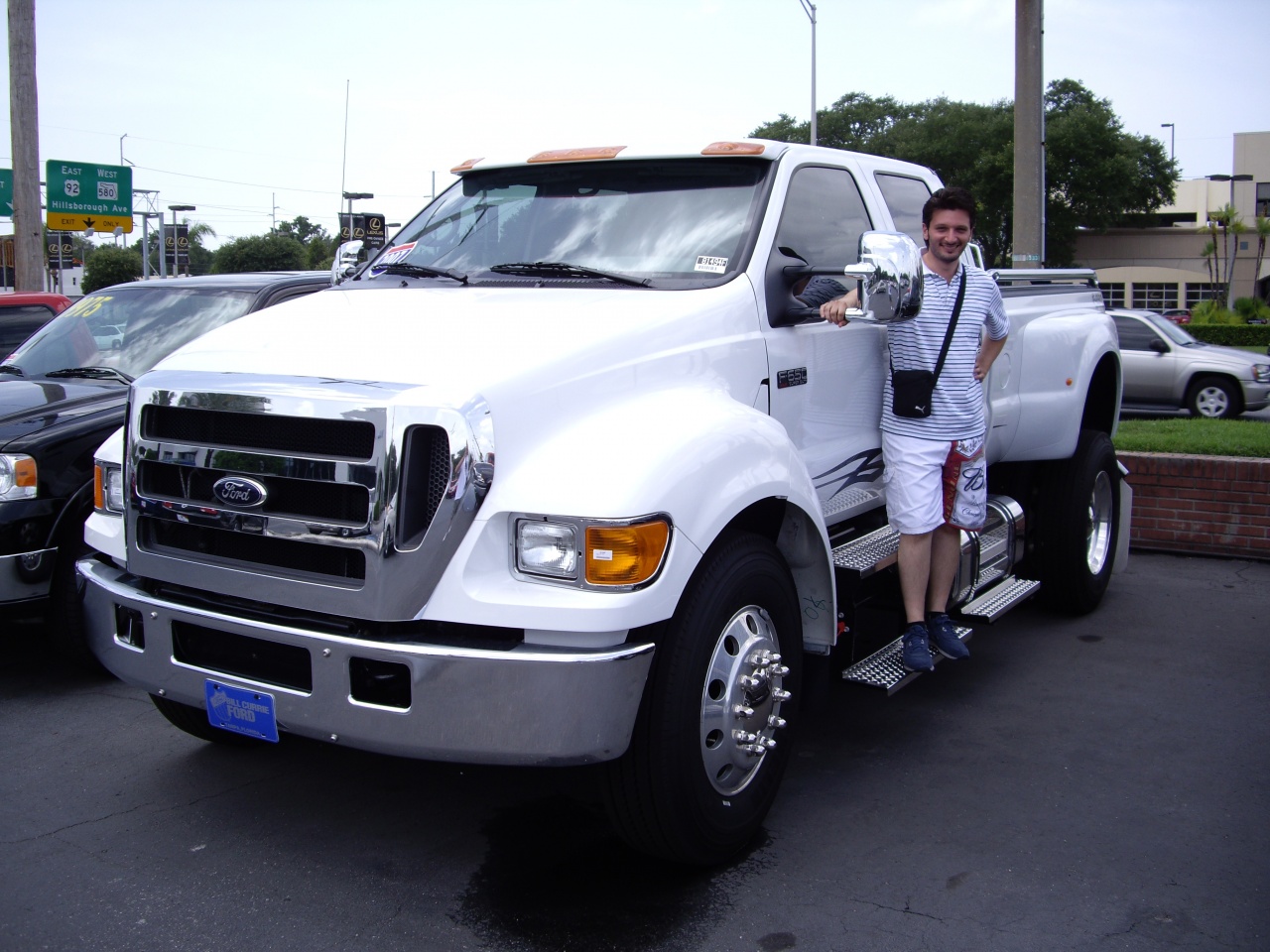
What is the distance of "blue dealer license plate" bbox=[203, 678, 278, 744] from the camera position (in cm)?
330

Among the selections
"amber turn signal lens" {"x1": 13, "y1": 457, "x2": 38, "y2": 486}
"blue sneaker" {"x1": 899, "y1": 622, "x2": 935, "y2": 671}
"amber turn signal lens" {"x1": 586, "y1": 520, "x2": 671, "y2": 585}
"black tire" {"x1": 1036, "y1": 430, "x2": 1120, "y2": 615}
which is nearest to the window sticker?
"amber turn signal lens" {"x1": 13, "y1": 457, "x2": 38, "y2": 486}

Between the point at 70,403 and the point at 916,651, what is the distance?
4110 mm

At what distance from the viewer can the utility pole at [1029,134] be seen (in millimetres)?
10992

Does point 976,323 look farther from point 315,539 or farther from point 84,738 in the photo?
point 84,738

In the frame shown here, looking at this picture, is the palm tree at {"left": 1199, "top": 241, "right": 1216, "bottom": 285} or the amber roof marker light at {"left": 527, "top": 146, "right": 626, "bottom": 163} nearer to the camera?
the amber roof marker light at {"left": 527, "top": 146, "right": 626, "bottom": 163}

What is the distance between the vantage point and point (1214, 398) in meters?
17.1

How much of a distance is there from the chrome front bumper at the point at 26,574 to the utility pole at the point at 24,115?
9.09 metres

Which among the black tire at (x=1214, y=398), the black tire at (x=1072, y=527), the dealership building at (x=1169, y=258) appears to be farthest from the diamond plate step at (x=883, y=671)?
the dealership building at (x=1169, y=258)

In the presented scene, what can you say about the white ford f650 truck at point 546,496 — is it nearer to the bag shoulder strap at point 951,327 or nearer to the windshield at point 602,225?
the windshield at point 602,225

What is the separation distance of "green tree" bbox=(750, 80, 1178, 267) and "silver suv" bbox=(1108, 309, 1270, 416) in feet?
92.6

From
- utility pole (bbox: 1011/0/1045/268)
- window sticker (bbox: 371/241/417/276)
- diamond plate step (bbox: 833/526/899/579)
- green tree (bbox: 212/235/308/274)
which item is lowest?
diamond plate step (bbox: 833/526/899/579)

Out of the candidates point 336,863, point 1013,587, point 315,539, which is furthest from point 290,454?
point 1013,587

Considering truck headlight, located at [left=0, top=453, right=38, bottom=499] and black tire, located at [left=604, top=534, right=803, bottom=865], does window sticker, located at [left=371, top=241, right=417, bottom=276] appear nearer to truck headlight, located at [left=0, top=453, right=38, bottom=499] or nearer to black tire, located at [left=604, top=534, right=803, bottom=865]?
truck headlight, located at [left=0, top=453, right=38, bottom=499]

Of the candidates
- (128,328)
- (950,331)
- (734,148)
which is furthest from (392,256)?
(128,328)
